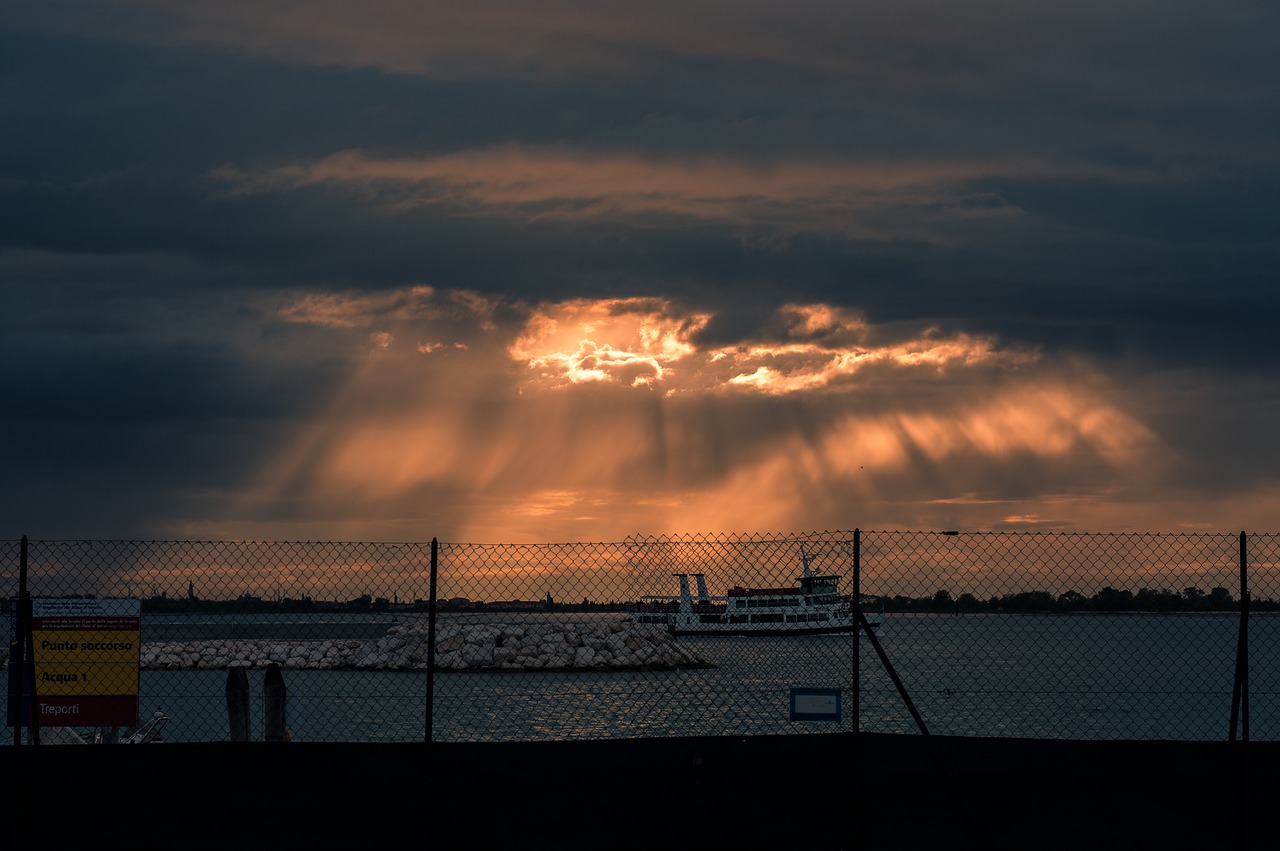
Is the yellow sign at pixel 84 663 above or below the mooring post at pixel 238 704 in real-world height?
above

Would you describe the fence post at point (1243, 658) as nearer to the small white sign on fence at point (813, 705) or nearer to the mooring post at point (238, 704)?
the small white sign on fence at point (813, 705)

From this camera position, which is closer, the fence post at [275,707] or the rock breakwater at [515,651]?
the fence post at [275,707]

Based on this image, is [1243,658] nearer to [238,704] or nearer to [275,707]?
[275,707]

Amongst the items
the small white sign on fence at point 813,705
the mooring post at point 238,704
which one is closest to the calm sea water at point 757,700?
the mooring post at point 238,704

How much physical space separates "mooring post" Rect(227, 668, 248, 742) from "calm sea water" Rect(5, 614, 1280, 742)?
69 centimetres

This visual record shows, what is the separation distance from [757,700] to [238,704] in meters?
34.7

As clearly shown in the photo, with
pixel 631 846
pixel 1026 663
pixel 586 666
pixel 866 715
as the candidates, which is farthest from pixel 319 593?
pixel 1026 663

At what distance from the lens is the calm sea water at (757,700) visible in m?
51.1

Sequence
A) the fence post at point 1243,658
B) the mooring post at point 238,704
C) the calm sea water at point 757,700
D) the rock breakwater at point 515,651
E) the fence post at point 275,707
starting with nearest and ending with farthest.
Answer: the fence post at point 1243,658 → the fence post at point 275,707 → the mooring post at point 238,704 → the calm sea water at point 757,700 → the rock breakwater at point 515,651

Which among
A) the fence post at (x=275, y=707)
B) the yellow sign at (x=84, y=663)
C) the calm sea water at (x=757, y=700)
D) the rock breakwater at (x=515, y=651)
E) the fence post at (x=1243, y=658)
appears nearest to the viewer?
the fence post at (x=1243, y=658)

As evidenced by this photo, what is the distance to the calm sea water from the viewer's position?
51.1 m

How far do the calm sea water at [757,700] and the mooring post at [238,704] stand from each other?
27.0 inches

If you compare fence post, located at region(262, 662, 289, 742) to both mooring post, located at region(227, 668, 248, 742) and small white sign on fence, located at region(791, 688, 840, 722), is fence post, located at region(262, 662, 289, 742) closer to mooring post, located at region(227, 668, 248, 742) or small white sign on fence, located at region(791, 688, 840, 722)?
mooring post, located at region(227, 668, 248, 742)

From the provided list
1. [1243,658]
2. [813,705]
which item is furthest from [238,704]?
[1243,658]
